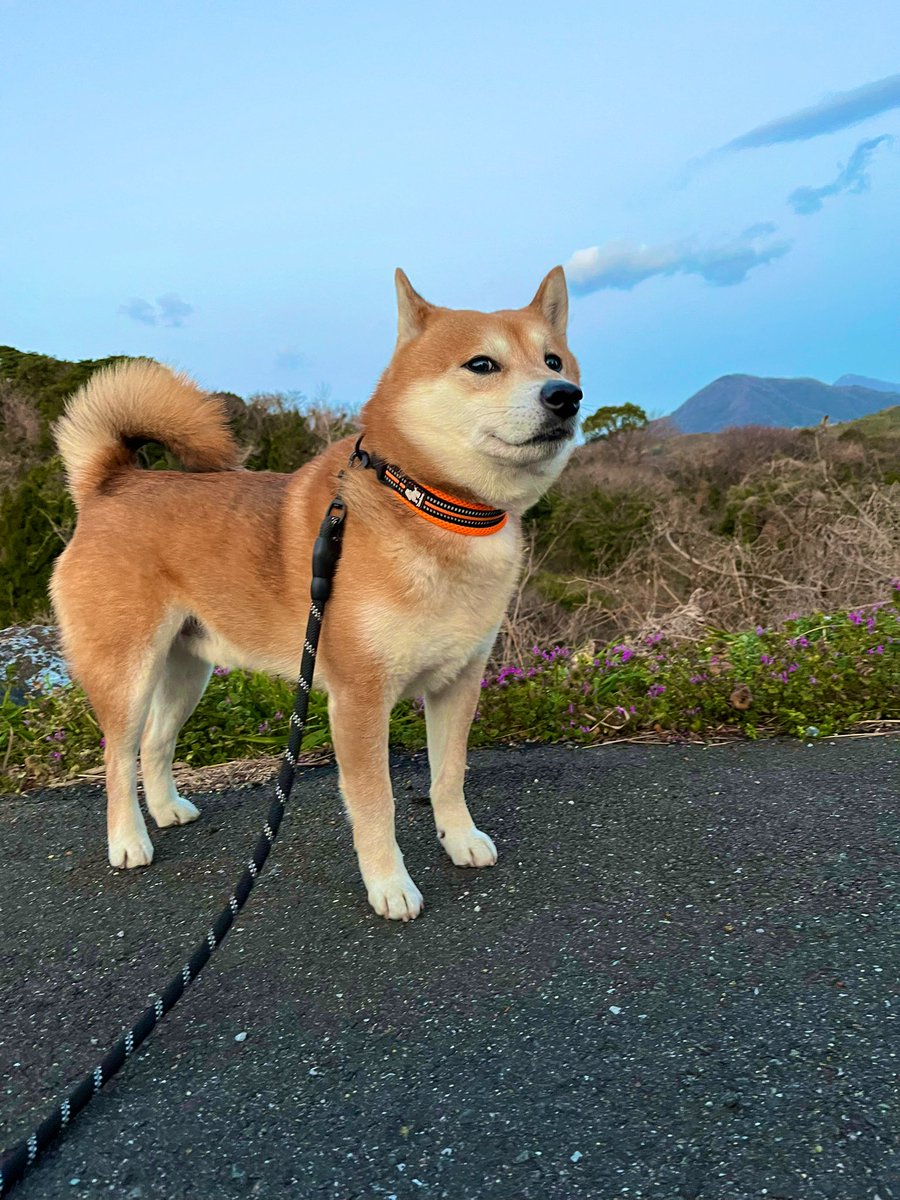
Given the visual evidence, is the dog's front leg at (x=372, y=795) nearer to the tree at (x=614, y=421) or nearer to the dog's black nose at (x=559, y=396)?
the dog's black nose at (x=559, y=396)

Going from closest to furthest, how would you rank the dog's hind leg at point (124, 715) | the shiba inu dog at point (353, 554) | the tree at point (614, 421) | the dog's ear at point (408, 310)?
the shiba inu dog at point (353, 554), the dog's ear at point (408, 310), the dog's hind leg at point (124, 715), the tree at point (614, 421)

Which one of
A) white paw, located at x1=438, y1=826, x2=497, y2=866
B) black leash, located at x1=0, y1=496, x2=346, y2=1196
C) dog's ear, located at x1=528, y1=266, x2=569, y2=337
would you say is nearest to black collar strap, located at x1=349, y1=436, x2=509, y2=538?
black leash, located at x1=0, y1=496, x2=346, y2=1196

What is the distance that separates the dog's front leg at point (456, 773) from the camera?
3.25 meters

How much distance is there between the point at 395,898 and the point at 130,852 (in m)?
1.26

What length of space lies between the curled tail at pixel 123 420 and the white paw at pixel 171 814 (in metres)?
1.40

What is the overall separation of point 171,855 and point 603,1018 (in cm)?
204

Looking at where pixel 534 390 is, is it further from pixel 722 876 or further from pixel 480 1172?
pixel 480 1172

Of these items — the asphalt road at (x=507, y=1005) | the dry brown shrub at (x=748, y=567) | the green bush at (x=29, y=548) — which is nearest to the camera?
the asphalt road at (x=507, y=1005)

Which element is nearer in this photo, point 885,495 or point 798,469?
point 885,495

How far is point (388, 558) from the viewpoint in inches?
114

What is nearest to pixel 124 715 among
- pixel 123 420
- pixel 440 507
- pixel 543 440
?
pixel 123 420

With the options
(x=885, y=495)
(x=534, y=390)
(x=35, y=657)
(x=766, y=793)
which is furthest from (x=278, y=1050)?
(x=885, y=495)

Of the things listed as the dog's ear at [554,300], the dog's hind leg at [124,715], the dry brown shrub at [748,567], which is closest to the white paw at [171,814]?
the dog's hind leg at [124,715]

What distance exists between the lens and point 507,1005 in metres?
2.41
